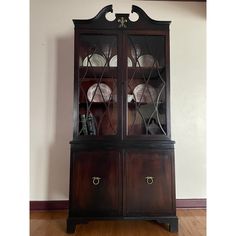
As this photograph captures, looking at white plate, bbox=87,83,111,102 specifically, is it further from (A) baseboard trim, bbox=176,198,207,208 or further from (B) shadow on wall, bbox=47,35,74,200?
(A) baseboard trim, bbox=176,198,207,208

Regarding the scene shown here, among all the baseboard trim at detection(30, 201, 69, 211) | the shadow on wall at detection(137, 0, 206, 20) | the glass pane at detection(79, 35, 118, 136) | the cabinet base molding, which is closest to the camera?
the cabinet base molding

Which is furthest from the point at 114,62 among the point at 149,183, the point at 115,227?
the point at 115,227

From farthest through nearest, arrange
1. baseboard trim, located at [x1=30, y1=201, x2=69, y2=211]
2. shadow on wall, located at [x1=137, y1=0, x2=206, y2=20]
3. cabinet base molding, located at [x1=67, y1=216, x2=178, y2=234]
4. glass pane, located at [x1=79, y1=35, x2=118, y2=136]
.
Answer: shadow on wall, located at [x1=137, y1=0, x2=206, y2=20] < baseboard trim, located at [x1=30, y1=201, x2=69, y2=211] < glass pane, located at [x1=79, y1=35, x2=118, y2=136] < cabinet base molding, located at [x1=67, y1=216, x2=178, y2=234]

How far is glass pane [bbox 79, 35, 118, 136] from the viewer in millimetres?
1966

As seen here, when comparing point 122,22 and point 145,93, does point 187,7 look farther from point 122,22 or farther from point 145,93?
point 145,93

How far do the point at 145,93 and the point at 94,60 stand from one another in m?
0.56

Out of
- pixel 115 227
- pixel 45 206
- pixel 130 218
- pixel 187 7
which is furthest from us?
pixel 187 7

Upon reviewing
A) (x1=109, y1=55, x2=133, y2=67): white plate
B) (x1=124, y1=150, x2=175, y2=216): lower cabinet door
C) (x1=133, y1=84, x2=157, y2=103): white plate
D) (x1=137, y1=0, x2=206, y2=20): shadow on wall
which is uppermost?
(x1=137, y1=0, x2=206, y2=20): shadow on wall

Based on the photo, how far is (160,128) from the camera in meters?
1.96

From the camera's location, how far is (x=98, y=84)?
6.56 feet

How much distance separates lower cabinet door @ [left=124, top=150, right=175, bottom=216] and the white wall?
1.81 ft

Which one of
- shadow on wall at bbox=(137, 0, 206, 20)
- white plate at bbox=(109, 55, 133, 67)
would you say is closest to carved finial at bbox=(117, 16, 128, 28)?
white plate at bbox=(109, 55, 133, 67)
